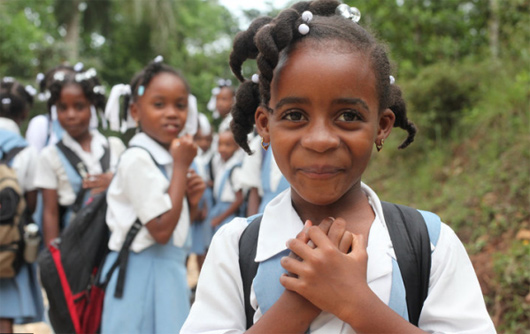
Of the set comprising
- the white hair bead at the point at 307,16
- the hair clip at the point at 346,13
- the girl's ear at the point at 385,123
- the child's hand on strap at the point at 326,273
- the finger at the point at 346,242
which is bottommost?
the child's hand on strap at the point at 326,273

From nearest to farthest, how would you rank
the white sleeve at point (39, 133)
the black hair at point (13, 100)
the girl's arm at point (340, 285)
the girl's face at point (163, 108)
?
1. the girl's arm at point (340, 285)
2. the girl's face at point (163, 108)
3. the black hair at point (13, 100)
4. the white sleeve at point (39, 133)

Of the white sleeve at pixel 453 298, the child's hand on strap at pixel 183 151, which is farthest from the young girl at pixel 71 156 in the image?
the white sleeve at pixel 453 298

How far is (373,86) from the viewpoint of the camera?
1481 millimetres

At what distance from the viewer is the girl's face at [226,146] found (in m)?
5.92

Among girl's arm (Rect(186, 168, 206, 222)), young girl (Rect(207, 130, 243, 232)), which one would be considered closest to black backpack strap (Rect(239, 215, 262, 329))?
girl's arm (Rect(186, 168, 206, 222))

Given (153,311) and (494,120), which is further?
(494,120)

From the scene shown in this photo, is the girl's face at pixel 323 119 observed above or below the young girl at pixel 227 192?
above

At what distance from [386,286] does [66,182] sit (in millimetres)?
2892

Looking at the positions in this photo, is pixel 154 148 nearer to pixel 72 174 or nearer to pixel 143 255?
pixel 143 255

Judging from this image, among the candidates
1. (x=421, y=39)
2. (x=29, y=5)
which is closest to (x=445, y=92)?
(x=421, y=39)

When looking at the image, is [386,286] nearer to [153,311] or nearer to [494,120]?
[153,311]

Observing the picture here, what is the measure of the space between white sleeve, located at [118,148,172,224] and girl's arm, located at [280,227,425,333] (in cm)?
146

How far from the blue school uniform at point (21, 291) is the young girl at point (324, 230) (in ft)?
9.00

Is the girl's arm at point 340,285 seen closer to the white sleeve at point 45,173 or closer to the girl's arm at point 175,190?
the girl's arm at point 175,190
